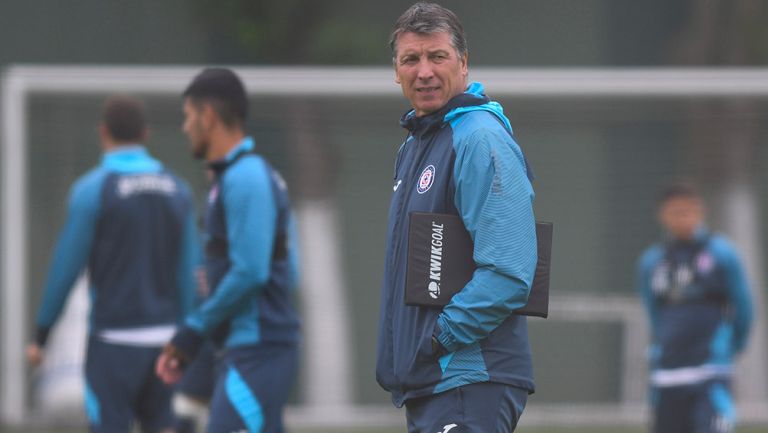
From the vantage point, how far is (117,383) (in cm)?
649

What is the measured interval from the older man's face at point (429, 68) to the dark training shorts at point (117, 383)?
2.98m

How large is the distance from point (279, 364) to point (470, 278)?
1872 millimetres

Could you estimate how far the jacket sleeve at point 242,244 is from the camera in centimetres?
542

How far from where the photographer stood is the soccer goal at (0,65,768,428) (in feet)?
33.4

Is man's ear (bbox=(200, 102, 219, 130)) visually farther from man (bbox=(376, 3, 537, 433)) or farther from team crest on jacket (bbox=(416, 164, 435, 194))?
team crest on jacket (bbox=(416, 164, 435, 194))

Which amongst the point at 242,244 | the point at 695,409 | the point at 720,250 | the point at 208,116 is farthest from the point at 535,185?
the point at 242,244

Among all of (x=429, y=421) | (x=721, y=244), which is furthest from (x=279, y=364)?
(x=721, y=244)

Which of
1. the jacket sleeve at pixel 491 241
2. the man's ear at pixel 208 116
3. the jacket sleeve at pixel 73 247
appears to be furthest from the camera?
the jacket sleeve at pixel 73 247

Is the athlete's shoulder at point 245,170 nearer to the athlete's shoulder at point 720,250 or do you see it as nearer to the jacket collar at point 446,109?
the jacket collar at point 446,109

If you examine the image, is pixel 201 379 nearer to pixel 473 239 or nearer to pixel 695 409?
pixel 473 239

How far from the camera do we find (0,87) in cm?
1091

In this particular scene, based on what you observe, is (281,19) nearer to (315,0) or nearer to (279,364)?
(315,0)

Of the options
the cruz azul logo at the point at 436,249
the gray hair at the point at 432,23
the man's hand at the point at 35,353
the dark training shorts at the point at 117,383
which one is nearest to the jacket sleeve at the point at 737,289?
the dark training shorts at the point at 117,383

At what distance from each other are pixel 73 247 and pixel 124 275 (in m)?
0.29
